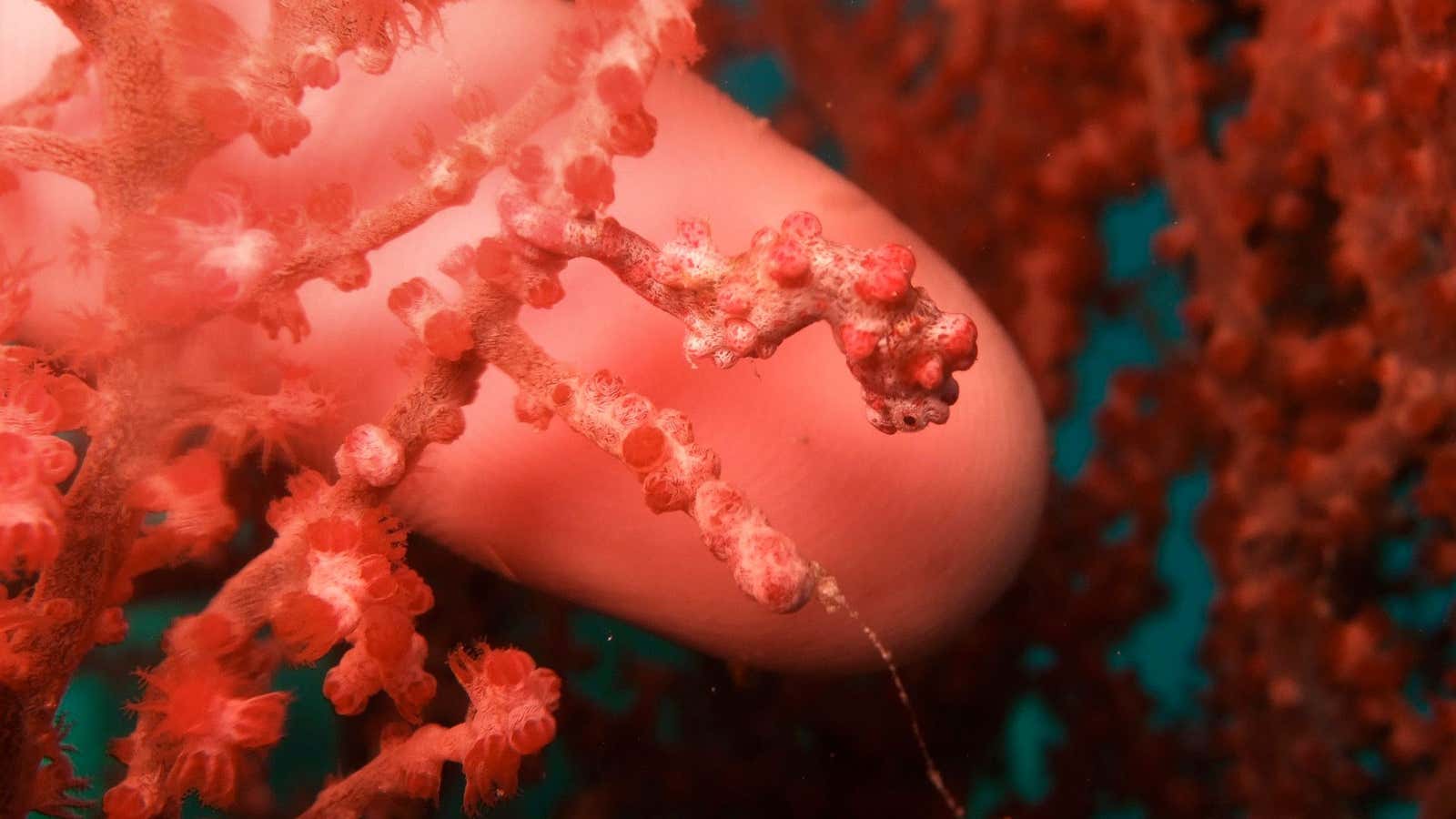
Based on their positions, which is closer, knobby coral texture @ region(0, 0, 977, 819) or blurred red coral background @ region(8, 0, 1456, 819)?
knobby coral texture @ region(0, 0, 977, 819)

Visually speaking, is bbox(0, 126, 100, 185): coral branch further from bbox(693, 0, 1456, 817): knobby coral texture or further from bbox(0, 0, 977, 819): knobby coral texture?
bbox(693, 0, 1456, 817): knobby coral texture

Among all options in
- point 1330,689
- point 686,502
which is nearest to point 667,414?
point 686,502

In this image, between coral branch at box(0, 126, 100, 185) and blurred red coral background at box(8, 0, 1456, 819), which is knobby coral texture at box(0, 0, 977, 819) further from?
blurred red coral background at box(8, 0, 1456, 819)

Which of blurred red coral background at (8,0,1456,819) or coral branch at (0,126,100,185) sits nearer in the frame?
coral branch at (0,126,100,185)

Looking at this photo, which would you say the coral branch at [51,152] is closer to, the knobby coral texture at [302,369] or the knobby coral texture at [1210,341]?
the knobby coral texture at [302,369]

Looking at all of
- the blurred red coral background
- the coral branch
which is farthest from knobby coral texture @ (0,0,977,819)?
the blurred red coral background

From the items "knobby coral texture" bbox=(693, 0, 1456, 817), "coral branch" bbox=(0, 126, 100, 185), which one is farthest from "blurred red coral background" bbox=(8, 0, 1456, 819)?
"coral branch" bbox=(0, 126, 100, 185)

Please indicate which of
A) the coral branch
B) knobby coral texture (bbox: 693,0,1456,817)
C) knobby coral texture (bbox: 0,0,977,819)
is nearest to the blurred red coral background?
knobby coral texture (bbox: 693,0,1456,817)
